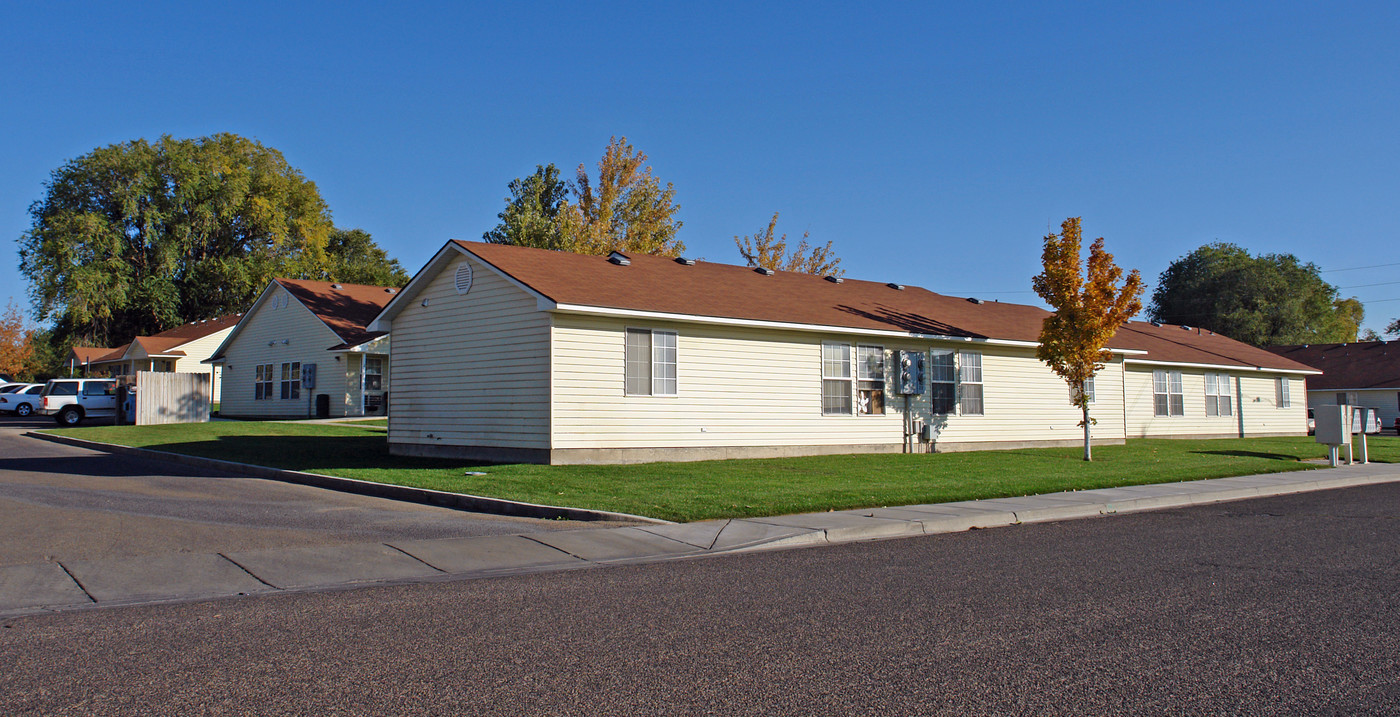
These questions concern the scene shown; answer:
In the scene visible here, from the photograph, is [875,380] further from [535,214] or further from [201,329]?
[201,329]

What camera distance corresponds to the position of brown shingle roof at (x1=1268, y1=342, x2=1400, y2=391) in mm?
50312

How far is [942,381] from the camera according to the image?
76.5ft

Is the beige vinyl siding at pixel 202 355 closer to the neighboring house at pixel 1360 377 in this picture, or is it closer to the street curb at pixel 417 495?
the street curb at pixel 417 495

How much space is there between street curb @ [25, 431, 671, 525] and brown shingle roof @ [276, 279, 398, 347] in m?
15.2

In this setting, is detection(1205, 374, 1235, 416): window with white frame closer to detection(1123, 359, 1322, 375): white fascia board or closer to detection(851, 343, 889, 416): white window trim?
detection(1123, 359, 1322, 375): white fascia board

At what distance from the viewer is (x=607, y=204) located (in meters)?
43.0

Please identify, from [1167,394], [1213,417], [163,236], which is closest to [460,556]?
[1167,394]

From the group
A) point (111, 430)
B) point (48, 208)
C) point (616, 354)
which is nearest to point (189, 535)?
point (616, 354)

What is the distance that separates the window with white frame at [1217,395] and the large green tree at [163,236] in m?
50.7

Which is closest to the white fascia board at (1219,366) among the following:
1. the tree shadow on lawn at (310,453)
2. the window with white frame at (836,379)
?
the window with white frame at (836,379)

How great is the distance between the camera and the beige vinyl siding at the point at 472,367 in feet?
57.7

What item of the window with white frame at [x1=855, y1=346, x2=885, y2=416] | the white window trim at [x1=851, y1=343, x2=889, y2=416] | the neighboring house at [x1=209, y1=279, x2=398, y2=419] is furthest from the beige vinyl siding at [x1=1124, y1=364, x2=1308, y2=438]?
the neighboring house at [x1=209, y1=279, x2=398, y2=419]

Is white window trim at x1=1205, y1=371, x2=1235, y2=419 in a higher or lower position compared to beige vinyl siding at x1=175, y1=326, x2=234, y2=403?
lower

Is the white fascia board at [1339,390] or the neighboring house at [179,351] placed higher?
the neighboring house at [179,351]
